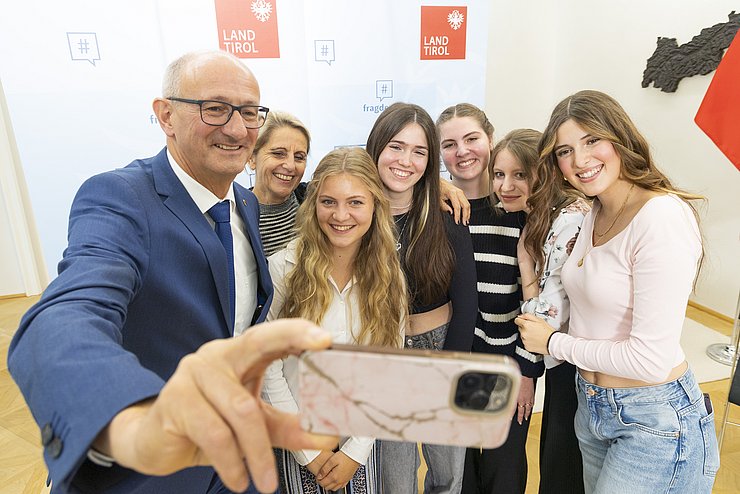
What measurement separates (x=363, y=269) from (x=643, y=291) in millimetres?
834

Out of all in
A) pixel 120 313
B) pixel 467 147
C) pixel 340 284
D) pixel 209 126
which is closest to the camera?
pixel 120 313

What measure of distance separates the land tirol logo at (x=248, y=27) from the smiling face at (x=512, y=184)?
2643 mm

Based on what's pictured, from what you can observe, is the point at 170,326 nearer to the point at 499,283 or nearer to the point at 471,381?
the point at 471,381

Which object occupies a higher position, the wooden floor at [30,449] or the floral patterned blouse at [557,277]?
the floral patterned blouse at [557,277]

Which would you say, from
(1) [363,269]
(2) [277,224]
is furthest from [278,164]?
(1) [363,269]

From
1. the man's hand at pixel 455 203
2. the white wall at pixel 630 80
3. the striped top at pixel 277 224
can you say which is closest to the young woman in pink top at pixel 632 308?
the man's hand at pixel 455 203

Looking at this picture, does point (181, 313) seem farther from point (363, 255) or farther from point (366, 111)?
point (366, 111)

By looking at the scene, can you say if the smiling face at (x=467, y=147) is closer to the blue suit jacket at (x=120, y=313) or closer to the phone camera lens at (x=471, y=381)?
the blue suit jacket at (x=120, y=313)

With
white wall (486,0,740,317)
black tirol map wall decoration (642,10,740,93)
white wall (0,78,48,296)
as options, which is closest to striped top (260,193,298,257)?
white wall (486,0,740,317)

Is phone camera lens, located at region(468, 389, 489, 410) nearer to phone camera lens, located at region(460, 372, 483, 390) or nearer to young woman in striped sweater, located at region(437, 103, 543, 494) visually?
phone camera lens, located at region(460, 372, 483, 390)

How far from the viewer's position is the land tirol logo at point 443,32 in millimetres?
4164

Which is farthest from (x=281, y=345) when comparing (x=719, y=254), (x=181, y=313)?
(x=719, y=254)

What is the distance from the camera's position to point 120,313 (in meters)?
0.72

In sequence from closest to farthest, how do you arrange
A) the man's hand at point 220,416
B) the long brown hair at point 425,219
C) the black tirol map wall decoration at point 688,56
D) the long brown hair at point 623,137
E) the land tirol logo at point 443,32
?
the man's hand at point 220,416 < the long brown hair at point 623,137 < the long brown hair at point 425,219 < the black tirol map wall decoration at point 688,56 < the land tirol logo at point 443,32
